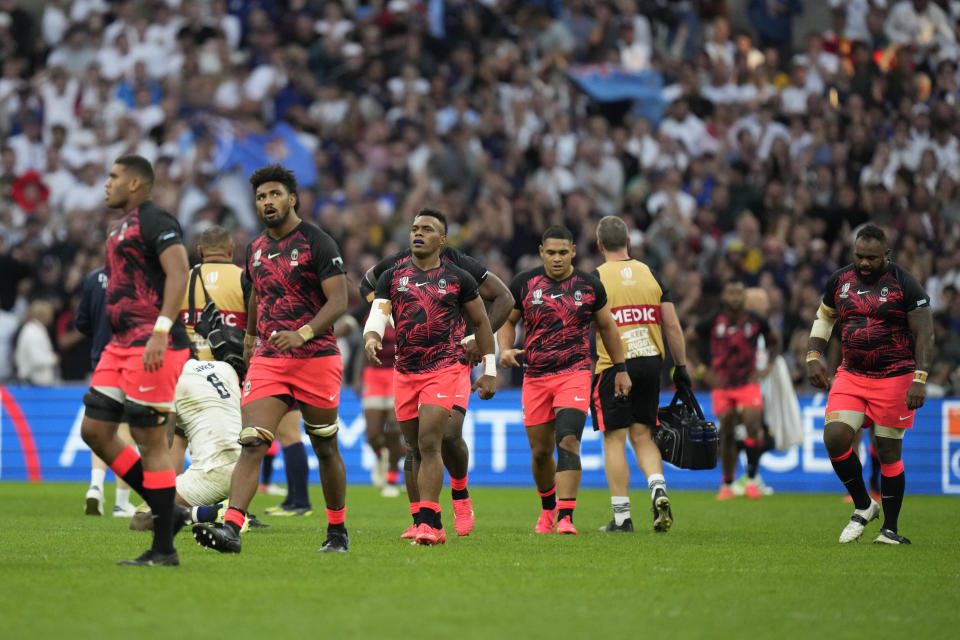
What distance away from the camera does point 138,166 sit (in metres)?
9.01

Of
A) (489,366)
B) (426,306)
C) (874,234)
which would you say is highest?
(874,234)

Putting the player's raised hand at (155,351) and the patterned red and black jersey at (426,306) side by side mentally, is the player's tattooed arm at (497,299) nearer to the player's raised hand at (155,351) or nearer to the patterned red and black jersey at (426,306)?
the patterned red and black jersey at (426,306)

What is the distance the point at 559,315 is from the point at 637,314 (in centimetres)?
108

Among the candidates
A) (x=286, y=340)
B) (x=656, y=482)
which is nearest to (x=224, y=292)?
(x=286, y=340)

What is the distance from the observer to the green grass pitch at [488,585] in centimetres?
684

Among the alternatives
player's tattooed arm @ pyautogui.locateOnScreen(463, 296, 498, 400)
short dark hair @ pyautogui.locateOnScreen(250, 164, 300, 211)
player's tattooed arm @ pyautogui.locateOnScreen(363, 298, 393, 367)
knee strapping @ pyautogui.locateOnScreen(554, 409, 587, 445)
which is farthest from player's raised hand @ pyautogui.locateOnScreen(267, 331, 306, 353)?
knee strapping @ pyautogui.locateOnScreen(554, 409, 587, 445)

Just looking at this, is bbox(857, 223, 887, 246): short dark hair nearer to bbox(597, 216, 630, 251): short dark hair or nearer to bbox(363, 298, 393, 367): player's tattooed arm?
bbox(597, 216, 630, 251): short dark hair

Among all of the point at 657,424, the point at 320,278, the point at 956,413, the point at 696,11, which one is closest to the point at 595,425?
the point at 657,424

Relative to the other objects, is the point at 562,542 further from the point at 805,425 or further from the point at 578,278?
the point at 805,425

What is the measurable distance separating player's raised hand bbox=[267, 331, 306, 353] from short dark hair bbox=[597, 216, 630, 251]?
441cm

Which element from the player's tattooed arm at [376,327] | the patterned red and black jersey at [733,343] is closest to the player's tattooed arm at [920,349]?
the player's tattooed arm at [376,327]

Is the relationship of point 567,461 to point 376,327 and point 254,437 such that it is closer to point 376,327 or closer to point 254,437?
point 376,327

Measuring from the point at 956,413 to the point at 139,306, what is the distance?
1440 cm

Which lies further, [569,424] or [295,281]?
[569,424]
